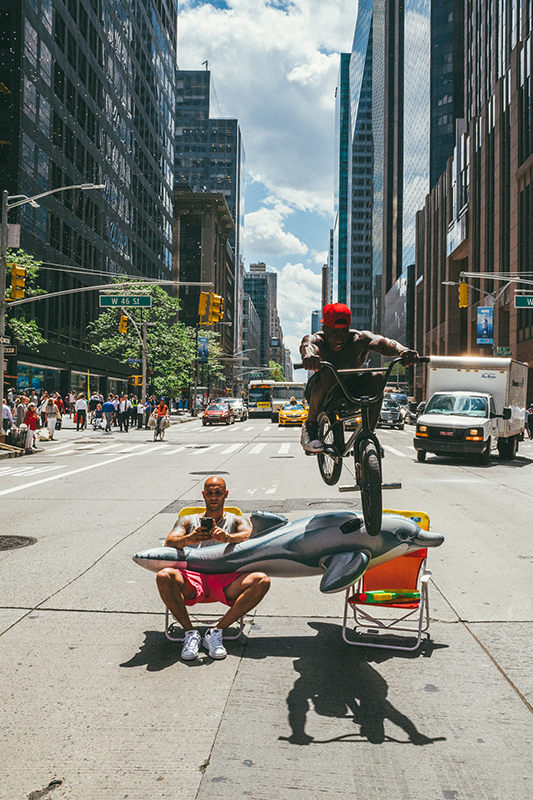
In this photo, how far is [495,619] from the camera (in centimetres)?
547

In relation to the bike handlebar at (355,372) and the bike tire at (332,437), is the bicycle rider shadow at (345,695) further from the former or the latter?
the bike handlebar at (355,372)

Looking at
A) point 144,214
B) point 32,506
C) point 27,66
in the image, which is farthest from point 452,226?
point 32,506

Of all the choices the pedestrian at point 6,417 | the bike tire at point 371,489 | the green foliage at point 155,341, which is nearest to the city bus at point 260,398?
the green foliage at point 155,341

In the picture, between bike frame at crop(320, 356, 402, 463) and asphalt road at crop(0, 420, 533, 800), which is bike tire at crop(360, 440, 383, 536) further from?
asphalt road at crop(0, 420, 533, 800)

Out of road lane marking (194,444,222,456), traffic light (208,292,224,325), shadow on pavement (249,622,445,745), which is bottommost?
road lane marking (194,444,222,456)

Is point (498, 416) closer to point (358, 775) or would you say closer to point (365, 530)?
point (365, 530)

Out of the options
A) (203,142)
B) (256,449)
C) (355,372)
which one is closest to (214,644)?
(355,372)

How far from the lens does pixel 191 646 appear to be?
4.68 metres

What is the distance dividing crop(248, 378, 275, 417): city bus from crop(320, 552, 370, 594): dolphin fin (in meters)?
56.1

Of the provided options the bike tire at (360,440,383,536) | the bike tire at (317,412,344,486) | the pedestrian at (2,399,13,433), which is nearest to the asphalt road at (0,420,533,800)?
the bike tire at (360,440,383,536)

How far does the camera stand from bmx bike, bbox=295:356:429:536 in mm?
4652

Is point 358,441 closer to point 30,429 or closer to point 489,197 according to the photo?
point 30,429

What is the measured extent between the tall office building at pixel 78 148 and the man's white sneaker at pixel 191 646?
3474cm

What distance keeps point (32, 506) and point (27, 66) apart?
118 ft
